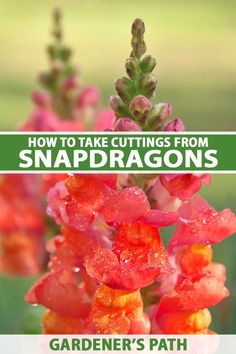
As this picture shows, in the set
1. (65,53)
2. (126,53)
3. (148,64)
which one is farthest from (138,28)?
(126,53)

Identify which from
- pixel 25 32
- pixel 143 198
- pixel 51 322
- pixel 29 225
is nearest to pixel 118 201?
pixel 143 198

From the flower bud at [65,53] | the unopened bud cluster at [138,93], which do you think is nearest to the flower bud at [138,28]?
the unopened bud cluster at [138,93]

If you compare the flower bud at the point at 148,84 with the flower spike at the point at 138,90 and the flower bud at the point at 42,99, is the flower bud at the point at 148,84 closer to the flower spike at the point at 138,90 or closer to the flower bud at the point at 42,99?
the flower spike at the point at 138,90

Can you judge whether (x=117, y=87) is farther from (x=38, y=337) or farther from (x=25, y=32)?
(x=25, y=32)

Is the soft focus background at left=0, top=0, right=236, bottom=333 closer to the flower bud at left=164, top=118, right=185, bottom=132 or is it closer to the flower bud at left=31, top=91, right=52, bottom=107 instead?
the flower bud at left=31, top=91, right=52, bottom=107

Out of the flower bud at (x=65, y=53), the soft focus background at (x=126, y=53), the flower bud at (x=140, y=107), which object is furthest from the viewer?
the soft focus background at (x=126, y=53)

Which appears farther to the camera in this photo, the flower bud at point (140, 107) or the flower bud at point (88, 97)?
the flower bud at point (88, 97)

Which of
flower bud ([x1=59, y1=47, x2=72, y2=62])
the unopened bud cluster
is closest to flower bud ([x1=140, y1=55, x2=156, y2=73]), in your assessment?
the unopened bud cluster
